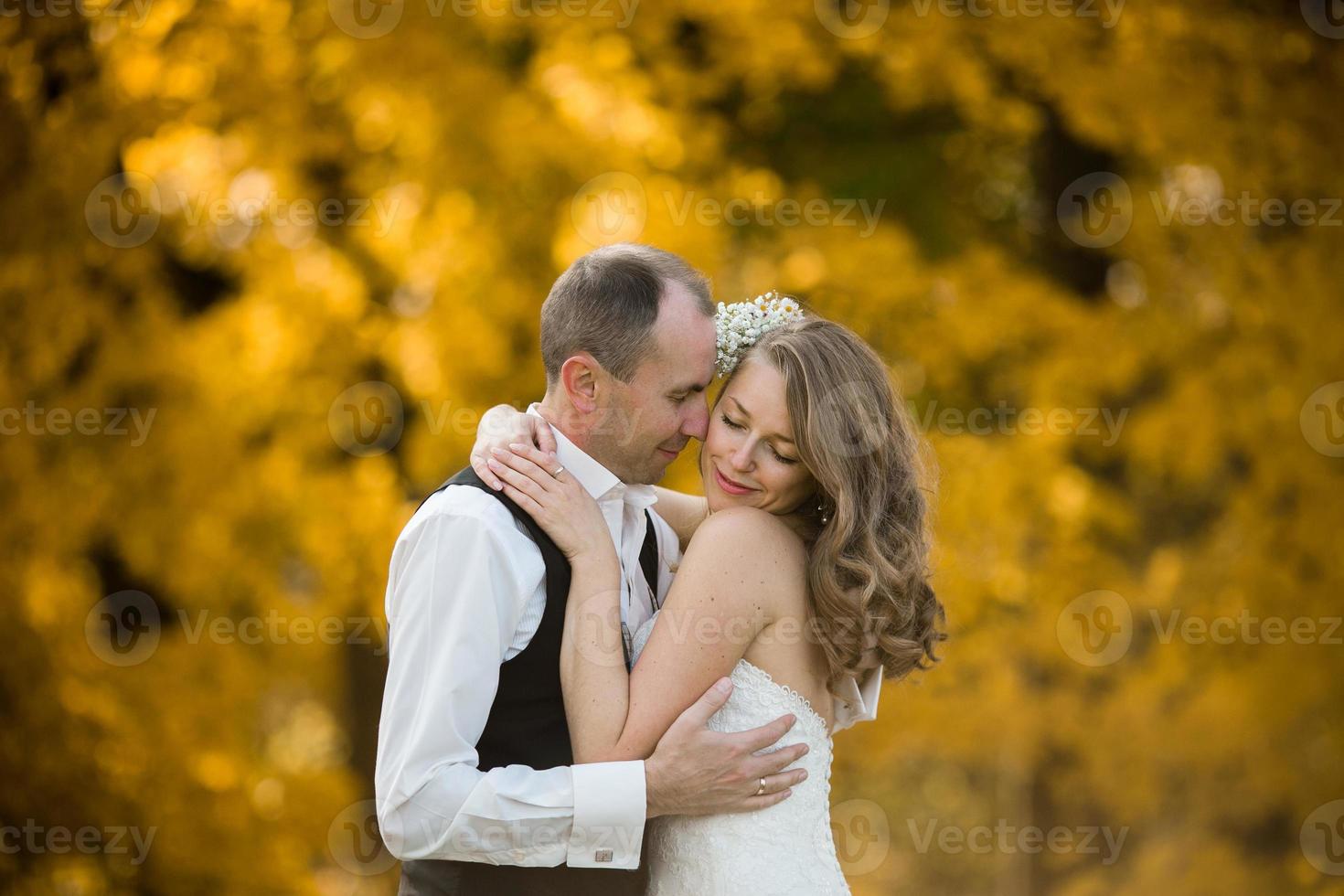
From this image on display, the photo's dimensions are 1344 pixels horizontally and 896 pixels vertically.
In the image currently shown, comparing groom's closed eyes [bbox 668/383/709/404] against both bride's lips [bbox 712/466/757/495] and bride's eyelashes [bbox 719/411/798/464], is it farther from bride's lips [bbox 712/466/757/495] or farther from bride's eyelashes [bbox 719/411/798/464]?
bride's lips [bbox 712/466/757/495]

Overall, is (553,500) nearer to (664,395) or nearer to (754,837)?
(664,395)

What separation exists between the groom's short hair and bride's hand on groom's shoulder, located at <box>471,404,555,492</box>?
14 cm

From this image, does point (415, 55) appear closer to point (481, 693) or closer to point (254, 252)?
point (254, 252)

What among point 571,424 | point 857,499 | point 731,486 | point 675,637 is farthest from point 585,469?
point 857,499

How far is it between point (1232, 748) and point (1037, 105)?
3.04m

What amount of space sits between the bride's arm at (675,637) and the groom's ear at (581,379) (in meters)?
0.40

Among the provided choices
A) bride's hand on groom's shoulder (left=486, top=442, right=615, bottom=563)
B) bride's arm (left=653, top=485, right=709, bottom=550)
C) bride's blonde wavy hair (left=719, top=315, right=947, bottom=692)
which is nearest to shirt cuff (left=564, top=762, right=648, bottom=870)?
bride's hand on groom's shoulder (left=486, top=442, right=615, bottom=563)

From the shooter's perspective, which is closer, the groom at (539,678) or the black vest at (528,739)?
the groom at (539,678)

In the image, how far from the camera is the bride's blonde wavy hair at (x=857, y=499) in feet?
9.49

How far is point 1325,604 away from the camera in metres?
5.23

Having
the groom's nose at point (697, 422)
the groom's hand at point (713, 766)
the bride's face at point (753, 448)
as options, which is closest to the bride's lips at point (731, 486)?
the bride's face at point (753, 448)

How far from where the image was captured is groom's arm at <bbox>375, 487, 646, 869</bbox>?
100 inches

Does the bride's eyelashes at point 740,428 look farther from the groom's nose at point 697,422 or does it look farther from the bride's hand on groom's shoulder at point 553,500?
the bride's hand on groom's shoulder at point 553,500

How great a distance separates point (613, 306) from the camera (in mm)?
2971
